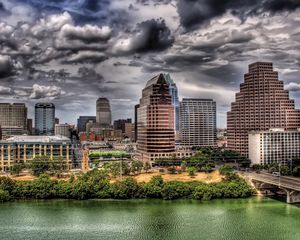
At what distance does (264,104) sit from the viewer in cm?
10669

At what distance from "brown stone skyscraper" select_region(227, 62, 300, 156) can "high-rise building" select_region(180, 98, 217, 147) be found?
43033mm

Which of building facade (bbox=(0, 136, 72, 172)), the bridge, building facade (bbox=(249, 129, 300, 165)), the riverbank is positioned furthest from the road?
building facade (bbox=(0, 136, 72, 172))

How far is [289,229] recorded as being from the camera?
156ft

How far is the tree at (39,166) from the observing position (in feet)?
267

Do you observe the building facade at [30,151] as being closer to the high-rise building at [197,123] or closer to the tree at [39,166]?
the tree at [39,166]

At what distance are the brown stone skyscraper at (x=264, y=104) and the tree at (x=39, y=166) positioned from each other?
52.7 meters

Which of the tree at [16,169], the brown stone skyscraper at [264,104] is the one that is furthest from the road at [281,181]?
the tree at [16,169]

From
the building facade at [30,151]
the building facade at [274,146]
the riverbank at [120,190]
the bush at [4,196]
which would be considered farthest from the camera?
the building facade at [274,146]

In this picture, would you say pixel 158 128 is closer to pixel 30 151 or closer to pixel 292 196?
pixel 30 151

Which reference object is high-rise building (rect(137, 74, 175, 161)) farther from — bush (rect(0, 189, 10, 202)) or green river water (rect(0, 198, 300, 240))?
bush (rect(0, 189, 10, 202))

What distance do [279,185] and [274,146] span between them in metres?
38.1

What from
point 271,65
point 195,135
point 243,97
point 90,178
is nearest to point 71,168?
point 90,178

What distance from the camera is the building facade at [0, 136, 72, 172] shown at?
90375 millimetres

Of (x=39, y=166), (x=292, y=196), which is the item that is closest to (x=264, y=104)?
(x=292, y=196)
